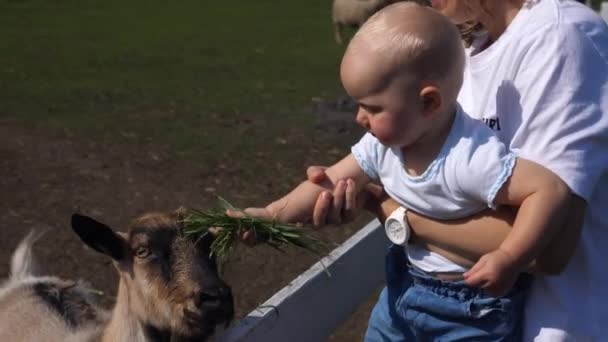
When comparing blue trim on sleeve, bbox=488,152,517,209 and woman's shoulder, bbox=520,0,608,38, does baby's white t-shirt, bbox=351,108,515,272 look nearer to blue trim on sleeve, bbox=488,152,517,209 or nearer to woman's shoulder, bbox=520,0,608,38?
blue trim on sleeve, bbox=488,152,517,209

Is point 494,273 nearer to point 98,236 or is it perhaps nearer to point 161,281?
point 161,281

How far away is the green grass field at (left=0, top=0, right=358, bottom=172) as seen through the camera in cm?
1066

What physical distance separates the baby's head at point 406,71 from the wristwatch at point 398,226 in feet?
0.74

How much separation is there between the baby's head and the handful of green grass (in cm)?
53

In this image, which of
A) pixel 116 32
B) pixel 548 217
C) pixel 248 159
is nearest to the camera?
pixel 548 217

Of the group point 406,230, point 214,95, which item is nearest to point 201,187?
point 214,95

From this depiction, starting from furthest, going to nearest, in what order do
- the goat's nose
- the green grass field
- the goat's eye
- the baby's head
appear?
the green grass field → the goat's eye → the goat's nose → the baby's head

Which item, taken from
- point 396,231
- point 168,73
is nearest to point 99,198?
point 396,231

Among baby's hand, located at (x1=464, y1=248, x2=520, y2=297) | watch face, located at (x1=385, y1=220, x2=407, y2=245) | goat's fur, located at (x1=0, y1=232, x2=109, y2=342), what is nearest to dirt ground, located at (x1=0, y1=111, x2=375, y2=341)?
goat's fur, located at (x1=0, y1=232, x2=109, y2=342)

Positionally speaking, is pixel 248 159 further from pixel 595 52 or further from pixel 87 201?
pixel 595 52

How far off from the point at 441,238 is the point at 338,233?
4940 mm

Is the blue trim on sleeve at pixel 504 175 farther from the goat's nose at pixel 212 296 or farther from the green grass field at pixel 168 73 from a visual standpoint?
the green grass field at pixel 168 73

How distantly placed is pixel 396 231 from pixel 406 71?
478 millimetres

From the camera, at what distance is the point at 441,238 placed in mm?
2551
